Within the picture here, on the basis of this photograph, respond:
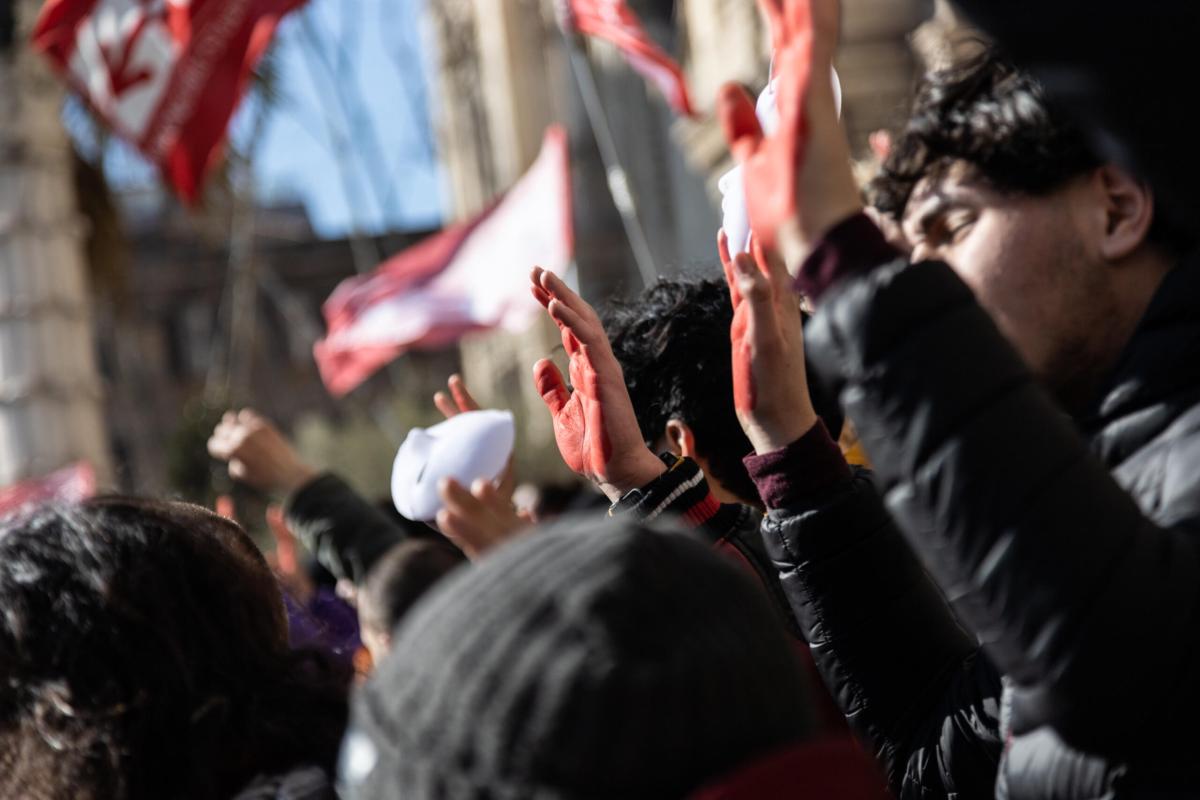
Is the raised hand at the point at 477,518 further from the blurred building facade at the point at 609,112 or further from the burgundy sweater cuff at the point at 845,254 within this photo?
the blurred building facade at the point at 609,112

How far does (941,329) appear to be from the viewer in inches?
51.3

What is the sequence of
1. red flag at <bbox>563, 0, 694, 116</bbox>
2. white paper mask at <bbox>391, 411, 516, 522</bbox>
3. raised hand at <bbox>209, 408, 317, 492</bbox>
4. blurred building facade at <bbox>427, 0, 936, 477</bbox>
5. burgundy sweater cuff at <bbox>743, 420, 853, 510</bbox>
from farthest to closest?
blurred building facade at <bbox>427, 0, 936, 477</bbox>, red flag at <bbox>563, 0, 694, 116</bbox>, raised hand at <bbox>209, 408, 317, 492</bbox>, white paper mask at <bbox>391, 411, 516, 522</bbox>, burgundy sweater cuff at <bbox>743, 420, 853, 510</bbox>

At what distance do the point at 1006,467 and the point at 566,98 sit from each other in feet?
64.4

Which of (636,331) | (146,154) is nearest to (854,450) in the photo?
(636,331)

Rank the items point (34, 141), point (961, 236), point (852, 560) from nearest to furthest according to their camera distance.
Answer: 1. point (961, 236)
2. point (852, 560)
3. point (34, 141)

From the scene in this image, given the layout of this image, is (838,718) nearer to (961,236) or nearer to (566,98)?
(961,236)

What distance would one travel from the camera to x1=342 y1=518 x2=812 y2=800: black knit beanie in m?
1.07

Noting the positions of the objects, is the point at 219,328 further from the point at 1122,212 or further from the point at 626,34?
the point at 1122,212

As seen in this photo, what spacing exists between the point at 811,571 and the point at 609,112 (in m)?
17.0

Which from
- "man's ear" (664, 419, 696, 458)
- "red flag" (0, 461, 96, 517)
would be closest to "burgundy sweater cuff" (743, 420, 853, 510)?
"man's ear" (664, 419, 696, 458)

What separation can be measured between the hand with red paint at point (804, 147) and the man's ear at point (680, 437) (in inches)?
45.4

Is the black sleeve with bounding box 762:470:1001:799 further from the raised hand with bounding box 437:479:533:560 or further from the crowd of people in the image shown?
the raised hand with bounding box 437:479:533:560

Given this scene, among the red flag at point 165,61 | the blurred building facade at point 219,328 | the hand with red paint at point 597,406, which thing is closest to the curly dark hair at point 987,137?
the hand with red paint at point 597,406

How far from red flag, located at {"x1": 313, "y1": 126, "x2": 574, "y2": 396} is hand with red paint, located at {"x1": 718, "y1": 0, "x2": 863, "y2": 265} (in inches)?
303
